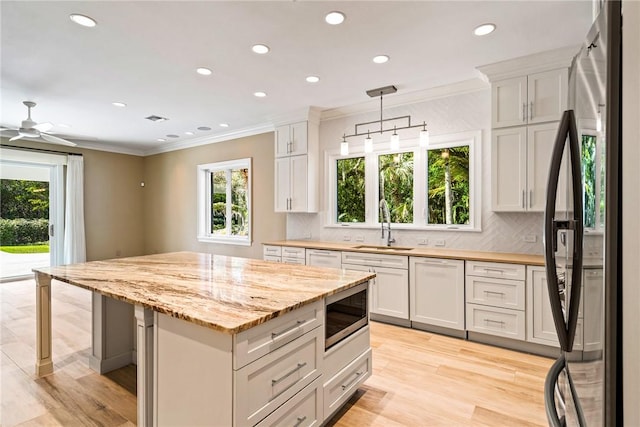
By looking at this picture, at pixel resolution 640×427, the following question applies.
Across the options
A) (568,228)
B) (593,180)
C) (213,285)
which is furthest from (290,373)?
(593,180)

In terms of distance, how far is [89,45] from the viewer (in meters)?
2.71

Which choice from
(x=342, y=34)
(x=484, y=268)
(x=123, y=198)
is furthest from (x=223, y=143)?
(x=484, y=268)

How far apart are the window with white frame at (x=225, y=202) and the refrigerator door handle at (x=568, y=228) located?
4889 mm

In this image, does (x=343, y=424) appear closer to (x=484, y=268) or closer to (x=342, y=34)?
(x=484, y=268)

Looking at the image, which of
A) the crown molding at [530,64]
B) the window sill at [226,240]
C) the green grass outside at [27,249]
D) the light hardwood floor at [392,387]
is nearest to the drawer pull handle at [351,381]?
the light hardwood floor at [392,387]

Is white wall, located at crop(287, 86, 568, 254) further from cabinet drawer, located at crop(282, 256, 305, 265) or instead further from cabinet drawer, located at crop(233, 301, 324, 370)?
cabinet drawer, located at crop(233, 301, 324, 370)

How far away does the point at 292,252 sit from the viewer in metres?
4.33

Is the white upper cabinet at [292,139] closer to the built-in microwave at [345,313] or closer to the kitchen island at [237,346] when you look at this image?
the kitchen island at [237,346]

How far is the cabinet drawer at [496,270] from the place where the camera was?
290 centimetres

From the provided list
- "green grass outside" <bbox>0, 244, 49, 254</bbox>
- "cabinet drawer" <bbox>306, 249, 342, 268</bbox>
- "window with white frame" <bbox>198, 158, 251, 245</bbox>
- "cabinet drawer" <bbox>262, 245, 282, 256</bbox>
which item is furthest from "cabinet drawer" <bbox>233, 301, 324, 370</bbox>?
"green grass outside" <bbox>0, 244, 49, 254</bbox>

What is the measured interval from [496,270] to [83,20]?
385 cm

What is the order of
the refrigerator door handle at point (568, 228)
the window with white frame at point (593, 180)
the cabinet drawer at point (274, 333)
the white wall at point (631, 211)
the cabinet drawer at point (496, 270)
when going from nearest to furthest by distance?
the white wall at point (631, 211) < the window with white frame at point (593, 180) < the refrigerator door handle at point (568, 228) < the cabinet drawer at point (274, 333) < the cabinet drawer at point (496, 270)

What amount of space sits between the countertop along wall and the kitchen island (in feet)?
10.6

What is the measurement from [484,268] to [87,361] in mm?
3542
